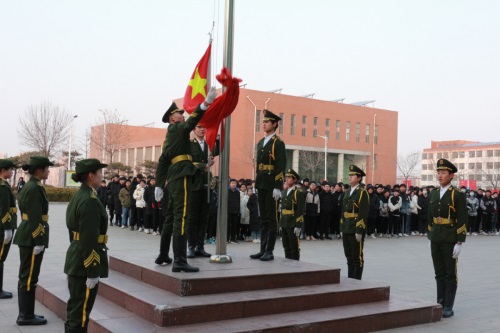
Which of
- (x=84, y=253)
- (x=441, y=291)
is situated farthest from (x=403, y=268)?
(x=84, y=253)

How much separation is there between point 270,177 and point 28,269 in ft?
11.8

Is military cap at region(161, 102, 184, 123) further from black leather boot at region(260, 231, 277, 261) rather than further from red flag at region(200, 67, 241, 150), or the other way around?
black leather boot at region(260, 231, 277, 261)

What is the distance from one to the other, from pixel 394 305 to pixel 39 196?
4926mm

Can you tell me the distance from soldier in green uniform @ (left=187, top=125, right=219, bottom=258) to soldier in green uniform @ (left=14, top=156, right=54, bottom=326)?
2.10m

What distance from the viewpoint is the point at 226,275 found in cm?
639

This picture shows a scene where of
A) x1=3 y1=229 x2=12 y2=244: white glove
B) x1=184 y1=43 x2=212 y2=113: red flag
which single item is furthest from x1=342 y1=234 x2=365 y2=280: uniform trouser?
x1=3 y1=229 x2=12 y2=244: white glove

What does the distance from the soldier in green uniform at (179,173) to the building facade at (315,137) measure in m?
47.1

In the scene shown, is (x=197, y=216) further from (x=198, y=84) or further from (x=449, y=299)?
(x=449, y=299)

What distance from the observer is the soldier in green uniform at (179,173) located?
639 centimetres

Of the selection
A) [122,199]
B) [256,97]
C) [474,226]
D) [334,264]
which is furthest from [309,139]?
[334,264]

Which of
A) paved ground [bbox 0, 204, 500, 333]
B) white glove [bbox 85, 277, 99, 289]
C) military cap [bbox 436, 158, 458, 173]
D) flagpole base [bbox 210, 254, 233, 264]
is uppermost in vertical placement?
military cap [bbox 436, 158, 458, 173]

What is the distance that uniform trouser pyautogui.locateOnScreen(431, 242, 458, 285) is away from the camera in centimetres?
727

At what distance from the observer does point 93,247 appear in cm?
474

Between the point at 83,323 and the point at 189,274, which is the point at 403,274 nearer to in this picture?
the point at 189,274
